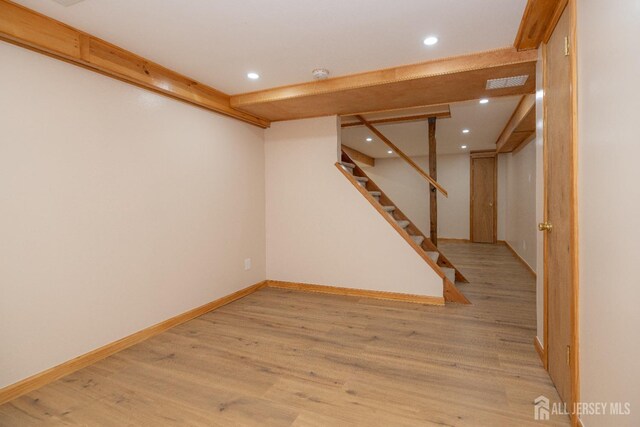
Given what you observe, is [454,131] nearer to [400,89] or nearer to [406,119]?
[406,119]

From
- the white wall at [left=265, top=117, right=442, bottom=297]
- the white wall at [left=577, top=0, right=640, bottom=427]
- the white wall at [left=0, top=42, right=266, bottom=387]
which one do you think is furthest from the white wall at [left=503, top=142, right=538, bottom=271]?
the white wall at [left=0, top=42, right=266, bottom=387]

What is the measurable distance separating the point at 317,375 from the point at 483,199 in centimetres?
716

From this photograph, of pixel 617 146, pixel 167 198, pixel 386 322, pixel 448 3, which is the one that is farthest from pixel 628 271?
pixel 167 198

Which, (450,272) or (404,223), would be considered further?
(404,223)

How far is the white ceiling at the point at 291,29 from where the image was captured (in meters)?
1.91

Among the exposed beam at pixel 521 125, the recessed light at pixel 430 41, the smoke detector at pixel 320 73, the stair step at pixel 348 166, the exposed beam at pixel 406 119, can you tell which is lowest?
the stair step at pixel 348 166

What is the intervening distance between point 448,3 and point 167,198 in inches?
107

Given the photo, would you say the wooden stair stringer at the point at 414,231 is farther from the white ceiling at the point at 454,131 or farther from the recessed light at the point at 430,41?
the recessed light at the point at 430,41

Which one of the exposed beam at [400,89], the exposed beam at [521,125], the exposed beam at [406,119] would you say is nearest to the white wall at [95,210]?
the exposed beam at [400,89]

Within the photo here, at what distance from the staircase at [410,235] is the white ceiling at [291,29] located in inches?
60.9

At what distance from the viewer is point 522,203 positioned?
18.8 ft

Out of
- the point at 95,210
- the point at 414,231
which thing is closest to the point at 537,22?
the point at 414,231

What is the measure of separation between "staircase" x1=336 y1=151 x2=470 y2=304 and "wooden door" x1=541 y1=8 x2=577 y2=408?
1407 mm

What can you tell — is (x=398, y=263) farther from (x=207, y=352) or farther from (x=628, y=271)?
(x=628, y=271)
